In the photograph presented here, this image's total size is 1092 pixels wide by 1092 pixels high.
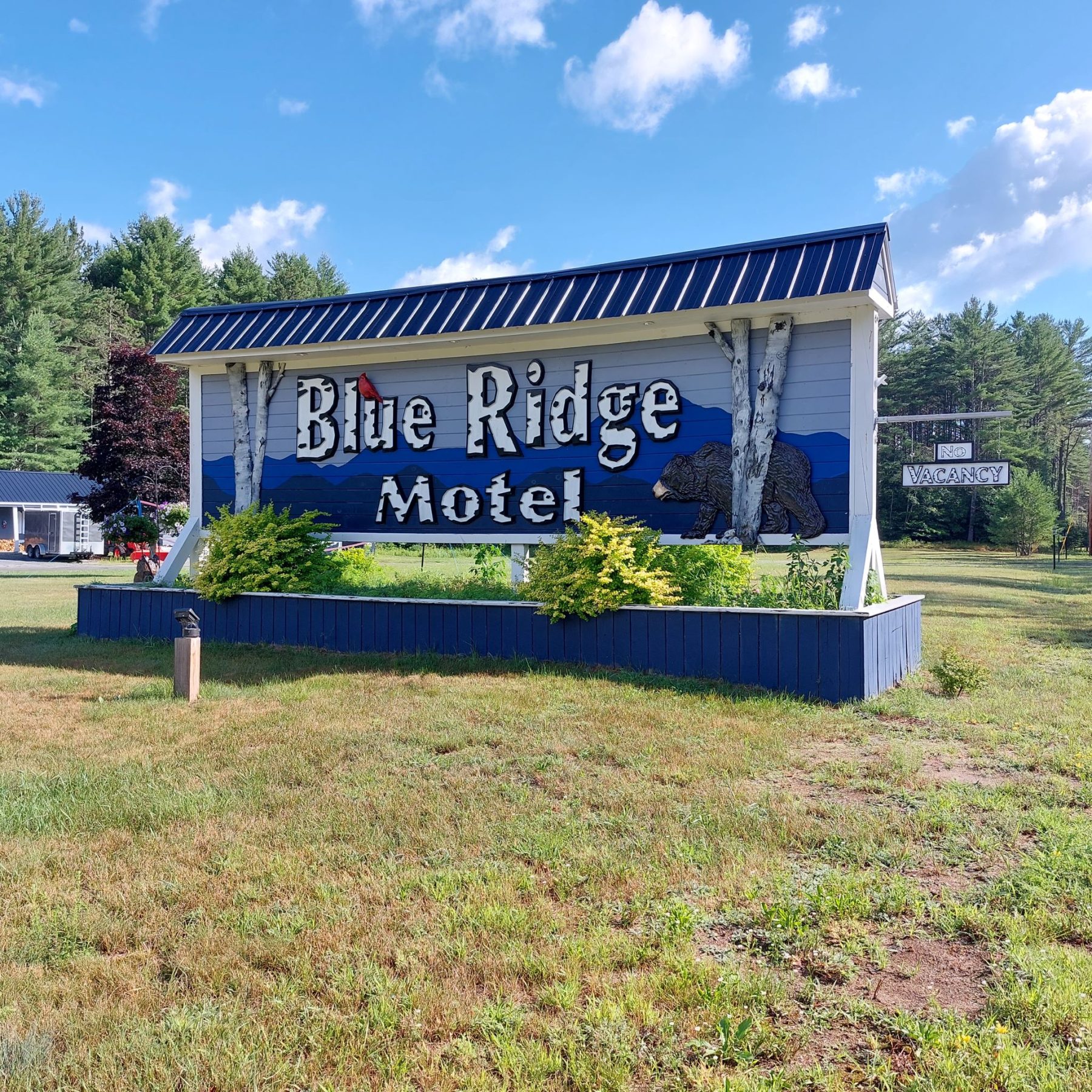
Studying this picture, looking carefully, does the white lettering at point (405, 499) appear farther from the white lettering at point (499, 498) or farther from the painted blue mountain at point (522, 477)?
the white lettering at point (499, 498)

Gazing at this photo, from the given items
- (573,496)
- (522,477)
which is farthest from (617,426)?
(522,477)

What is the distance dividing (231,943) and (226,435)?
922 cm

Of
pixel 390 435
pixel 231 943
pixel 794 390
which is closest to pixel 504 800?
pixel 231 943

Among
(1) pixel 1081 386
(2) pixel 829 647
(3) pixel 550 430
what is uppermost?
(1) pixel 1081 386

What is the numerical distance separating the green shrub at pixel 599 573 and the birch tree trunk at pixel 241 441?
14.5 ft

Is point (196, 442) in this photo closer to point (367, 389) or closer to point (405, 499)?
point (367, 389)

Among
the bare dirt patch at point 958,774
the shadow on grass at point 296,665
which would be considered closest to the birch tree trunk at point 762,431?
the shadow on grass at point 296,665

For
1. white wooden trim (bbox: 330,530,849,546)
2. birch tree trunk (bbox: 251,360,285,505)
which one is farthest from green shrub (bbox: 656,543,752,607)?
birch tree trunk (bbox: 251,360,285,505)

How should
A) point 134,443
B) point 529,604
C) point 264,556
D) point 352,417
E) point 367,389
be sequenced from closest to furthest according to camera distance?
point 529,604 < point 264,556 < point 367,389 < point 352,417 < point 134,443

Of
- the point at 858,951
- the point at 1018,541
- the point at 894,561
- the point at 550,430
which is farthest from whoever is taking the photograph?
the point at 1018,541

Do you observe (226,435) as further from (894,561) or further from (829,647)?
(894,561)

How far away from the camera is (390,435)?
1042 centimetres

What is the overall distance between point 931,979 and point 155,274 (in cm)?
5412

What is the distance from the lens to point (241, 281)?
50.4m
